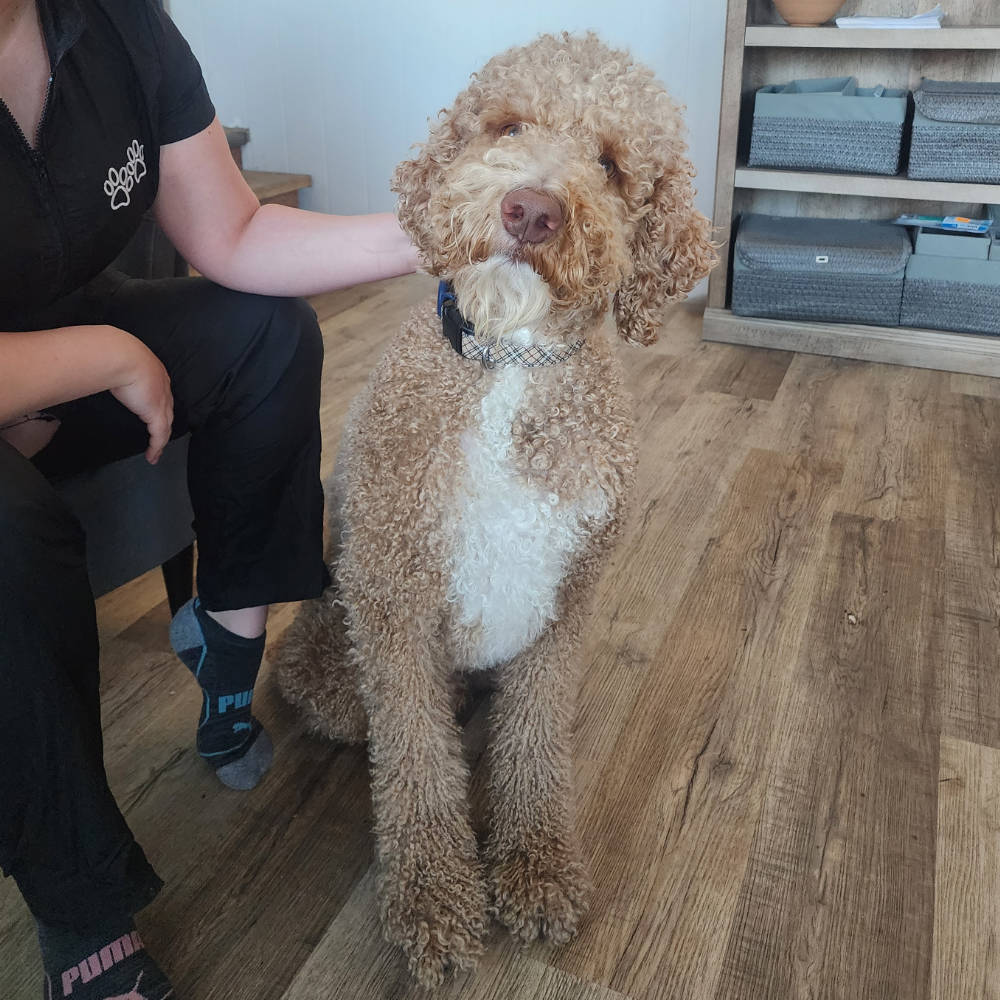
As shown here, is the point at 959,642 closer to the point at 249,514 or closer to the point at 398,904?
the point at 398,904

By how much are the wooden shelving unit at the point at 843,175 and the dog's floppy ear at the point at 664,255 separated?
69.4 inches

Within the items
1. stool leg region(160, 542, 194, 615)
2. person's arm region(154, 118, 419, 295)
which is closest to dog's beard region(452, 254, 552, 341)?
person's arm region(154, 118, 419, 295)

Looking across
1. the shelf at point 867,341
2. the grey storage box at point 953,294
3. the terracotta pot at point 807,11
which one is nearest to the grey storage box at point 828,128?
the terracotta pot at point 807,11

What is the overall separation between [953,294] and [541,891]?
6.89 ft

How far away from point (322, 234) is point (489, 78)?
283mm

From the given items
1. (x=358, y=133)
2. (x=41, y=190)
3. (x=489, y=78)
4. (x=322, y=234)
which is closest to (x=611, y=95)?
(x=489, y=78)

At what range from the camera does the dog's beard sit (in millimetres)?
792

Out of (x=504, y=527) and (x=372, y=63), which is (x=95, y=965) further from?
(x=372, y=63)

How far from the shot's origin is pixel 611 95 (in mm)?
851

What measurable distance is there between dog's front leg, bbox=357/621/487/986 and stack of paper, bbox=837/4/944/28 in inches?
84.9

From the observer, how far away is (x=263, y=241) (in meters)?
1.08

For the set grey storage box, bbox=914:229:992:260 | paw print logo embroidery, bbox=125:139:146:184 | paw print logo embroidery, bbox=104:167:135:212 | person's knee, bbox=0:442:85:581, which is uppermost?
paw print logo embroidery, bbox=125:139:146:184

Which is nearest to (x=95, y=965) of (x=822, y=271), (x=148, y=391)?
(x=148, y=391)

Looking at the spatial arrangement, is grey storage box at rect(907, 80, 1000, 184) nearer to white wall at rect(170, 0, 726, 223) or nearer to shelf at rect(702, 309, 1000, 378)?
shelf at rect(702, 309, 1000, 378)
